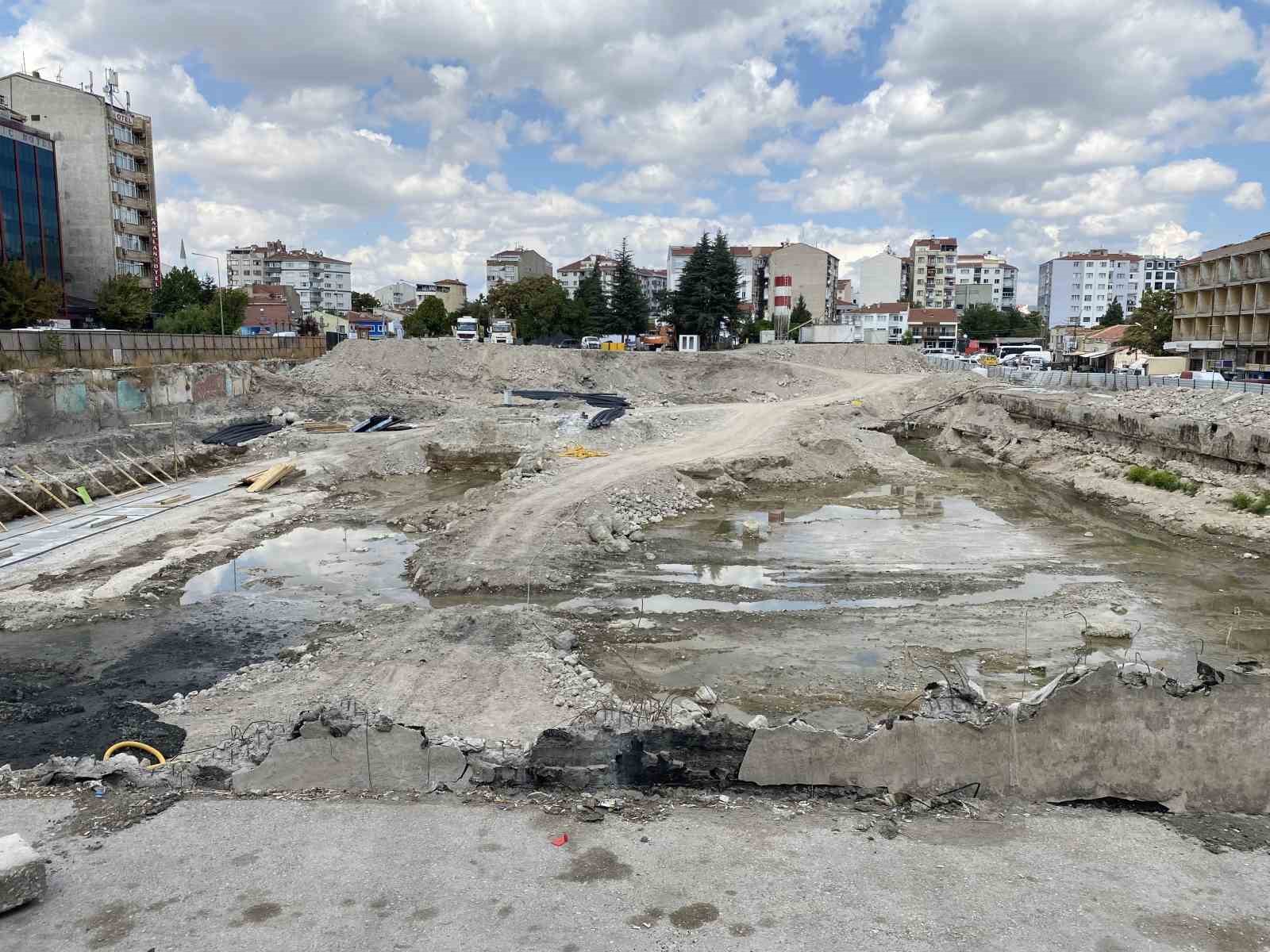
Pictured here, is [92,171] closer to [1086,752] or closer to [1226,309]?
[1086,752]

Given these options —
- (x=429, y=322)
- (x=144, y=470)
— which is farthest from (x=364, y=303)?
(x=144, y=470)

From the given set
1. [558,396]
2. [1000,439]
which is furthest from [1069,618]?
[558,396]

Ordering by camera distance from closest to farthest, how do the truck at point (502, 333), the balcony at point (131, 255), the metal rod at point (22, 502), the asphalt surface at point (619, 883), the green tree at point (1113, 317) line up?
the asphalt surface at point (619, 883) < the metal rod at point (22, 502) < the balcony at point (131, 255) < the truck at point (502, 333) < the green tree at point (1113, 317)

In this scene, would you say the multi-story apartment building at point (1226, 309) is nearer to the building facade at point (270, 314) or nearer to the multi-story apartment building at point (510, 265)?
the building facade at point (270, 314)

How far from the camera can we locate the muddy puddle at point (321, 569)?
1848 centimetres

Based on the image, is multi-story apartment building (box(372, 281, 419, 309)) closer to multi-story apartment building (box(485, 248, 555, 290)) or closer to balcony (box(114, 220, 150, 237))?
multi-story apartment building (box(485, 248, 555, 290))

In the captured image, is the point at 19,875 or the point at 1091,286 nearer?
the point at 19,875

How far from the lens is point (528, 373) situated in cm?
5400

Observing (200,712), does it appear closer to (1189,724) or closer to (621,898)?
(621,898)

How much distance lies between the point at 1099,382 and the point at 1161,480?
14.3 meters

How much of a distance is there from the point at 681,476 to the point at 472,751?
20.3 metres

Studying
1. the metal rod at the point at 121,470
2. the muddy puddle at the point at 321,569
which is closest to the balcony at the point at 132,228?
the metal rod at the point at 121,470

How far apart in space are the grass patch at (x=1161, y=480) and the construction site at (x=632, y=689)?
0.42 feet

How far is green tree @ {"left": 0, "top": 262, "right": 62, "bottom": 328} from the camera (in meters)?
42.8
